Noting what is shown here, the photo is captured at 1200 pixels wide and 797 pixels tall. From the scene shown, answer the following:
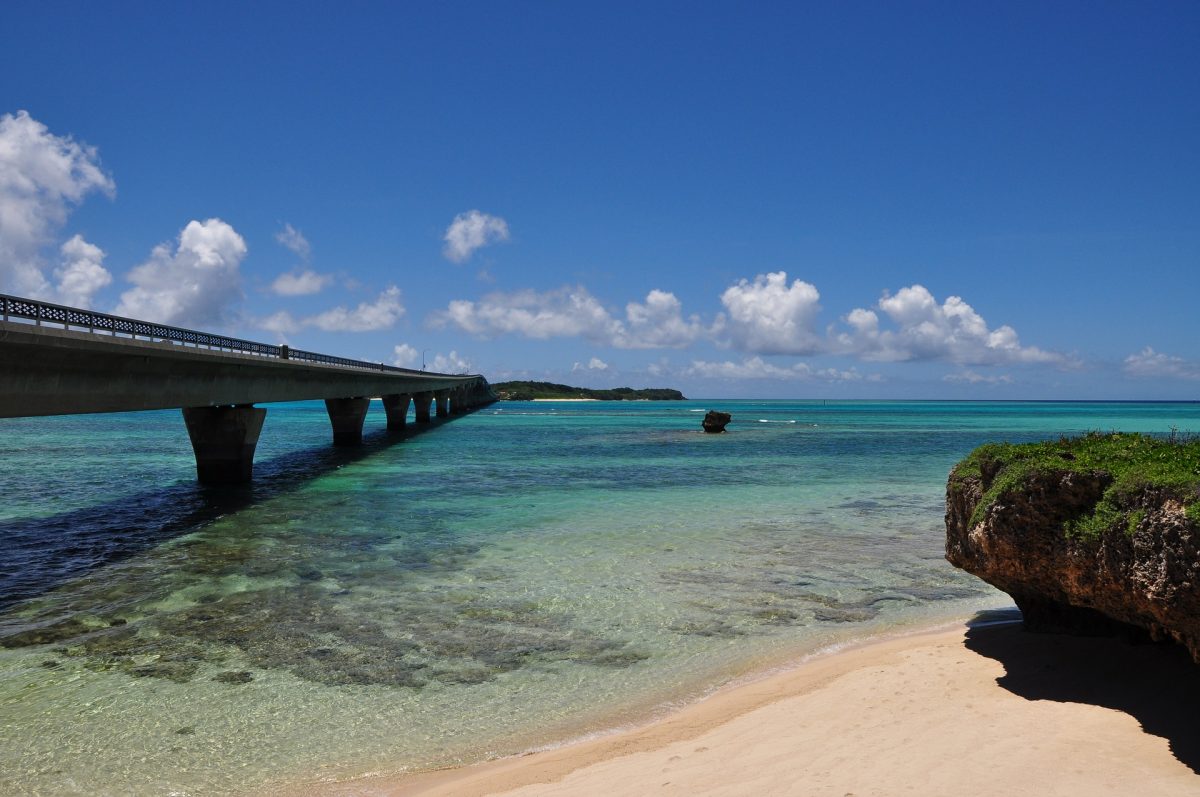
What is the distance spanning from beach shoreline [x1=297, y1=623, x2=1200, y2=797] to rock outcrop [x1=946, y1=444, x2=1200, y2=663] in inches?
26.3

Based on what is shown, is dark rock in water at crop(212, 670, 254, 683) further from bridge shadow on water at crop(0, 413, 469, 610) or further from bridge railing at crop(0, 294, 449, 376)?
bridge railing at crop(0, 294, 449, 376)

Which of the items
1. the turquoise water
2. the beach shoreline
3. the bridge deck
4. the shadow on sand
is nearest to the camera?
the beach shoreline

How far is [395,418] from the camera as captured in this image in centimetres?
7381

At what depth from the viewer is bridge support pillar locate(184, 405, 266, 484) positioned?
31.7 metres

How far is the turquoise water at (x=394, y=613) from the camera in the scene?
7879 millimetres

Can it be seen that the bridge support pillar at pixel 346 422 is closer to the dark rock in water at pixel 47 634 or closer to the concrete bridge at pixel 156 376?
the concrete bridge at pixel 156 376

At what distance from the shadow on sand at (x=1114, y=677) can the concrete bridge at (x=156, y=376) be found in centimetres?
2082

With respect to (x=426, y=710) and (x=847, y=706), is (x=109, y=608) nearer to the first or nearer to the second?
(x=426, y=710)

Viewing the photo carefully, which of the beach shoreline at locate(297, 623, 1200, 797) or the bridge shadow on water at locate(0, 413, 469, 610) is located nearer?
the beach shoreline at locate(297, 623, 1200, 797)

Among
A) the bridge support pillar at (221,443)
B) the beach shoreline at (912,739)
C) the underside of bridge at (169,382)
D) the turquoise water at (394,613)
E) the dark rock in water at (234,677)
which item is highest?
the underside of bridge at (169,382)

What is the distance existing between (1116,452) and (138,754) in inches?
442

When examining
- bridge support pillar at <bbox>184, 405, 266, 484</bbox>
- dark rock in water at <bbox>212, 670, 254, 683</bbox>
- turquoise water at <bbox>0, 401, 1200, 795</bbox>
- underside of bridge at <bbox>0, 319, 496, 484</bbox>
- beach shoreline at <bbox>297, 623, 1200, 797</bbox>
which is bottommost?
turquoise water at <bbox>0, 401, 1200, 795</bbox>

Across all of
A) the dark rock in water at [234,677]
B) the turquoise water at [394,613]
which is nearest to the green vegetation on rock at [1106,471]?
the turquoise water at [394,613]

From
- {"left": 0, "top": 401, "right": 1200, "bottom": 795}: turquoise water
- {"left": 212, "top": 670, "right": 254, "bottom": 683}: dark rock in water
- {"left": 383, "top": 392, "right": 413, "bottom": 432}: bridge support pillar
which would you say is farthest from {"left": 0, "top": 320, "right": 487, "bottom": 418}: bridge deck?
{"left": 383, "top": 392, "right": 413, "bottom": 432}: bridge support pillar
